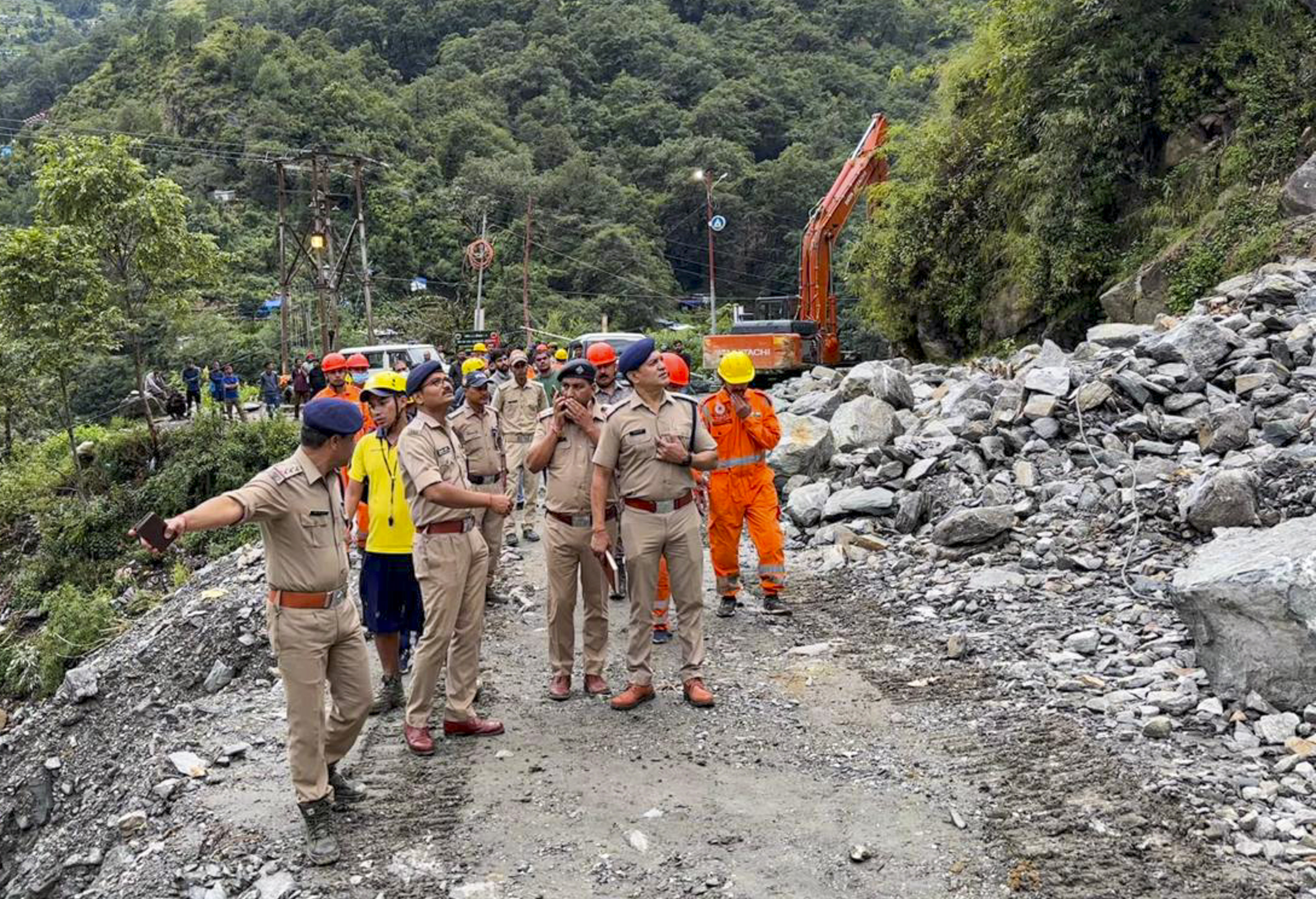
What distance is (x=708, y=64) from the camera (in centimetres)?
6950

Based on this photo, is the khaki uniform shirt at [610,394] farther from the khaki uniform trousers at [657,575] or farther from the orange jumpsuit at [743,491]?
the khaki uniform trousers at [657,575]

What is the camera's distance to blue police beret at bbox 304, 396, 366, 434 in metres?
3.86

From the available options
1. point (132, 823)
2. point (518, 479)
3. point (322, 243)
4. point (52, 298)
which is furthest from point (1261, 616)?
point (322, 243)

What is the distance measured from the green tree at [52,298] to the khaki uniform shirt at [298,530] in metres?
15.4

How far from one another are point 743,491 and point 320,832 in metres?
3.66

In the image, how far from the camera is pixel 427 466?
4.55 m

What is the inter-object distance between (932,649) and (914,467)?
298cm

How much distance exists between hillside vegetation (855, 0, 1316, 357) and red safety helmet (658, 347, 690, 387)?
846 cm

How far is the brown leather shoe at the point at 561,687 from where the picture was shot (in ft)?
17.7

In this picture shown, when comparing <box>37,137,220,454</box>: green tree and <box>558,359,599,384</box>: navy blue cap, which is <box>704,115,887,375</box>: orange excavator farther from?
<box>558,359,599,384</box>: navy blue cap

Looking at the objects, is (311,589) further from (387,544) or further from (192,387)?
(192,387)

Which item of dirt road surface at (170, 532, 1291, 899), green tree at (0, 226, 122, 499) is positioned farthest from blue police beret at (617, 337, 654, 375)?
green tree at (0, 226, 122, 499)

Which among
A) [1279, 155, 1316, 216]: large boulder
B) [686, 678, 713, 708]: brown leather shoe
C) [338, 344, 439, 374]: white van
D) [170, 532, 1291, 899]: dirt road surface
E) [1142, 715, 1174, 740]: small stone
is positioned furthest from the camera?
[338, 344, 439, 374]: white van

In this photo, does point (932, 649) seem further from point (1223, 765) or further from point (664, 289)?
point (664, 289)
